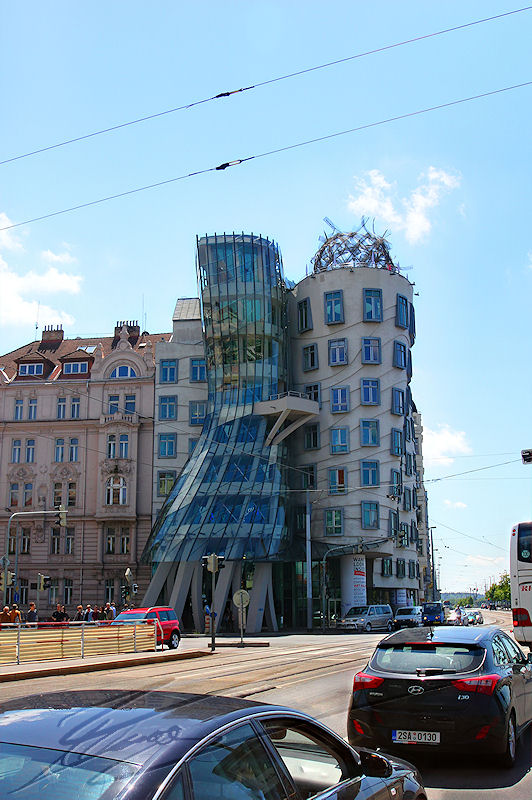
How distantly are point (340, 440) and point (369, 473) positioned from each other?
3.16m

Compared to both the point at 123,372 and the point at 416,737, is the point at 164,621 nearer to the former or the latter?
the point at 416,737

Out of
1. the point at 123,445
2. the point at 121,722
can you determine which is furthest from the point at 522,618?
the point at 123,445

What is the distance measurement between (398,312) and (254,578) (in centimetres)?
2273

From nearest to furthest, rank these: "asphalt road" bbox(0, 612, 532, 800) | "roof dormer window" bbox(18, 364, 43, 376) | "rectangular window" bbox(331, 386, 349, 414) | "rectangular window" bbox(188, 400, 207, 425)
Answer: "asphalt road" bbox(0, 612, 532, 800) → "rectangular window" bbox(331, 386, 349, 414) → "rectangular window" bbox(188, 400, 207, 425) → "roof dormer window" bbox(18, 364, 43, 376)

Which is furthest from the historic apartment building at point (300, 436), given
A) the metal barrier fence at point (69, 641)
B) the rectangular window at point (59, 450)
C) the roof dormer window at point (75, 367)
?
the metal barrier fence at point (69, 641)

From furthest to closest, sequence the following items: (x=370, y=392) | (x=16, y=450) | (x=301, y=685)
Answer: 1. (x=16, y=450)
2. (x=370, y=392)
3. (x=301, y=685)

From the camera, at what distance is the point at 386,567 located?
2290 inches

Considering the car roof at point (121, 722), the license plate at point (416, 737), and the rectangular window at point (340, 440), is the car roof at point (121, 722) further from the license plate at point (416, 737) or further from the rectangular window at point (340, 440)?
the rectangular window at point (340, 440)

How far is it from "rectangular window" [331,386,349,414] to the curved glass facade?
410cm

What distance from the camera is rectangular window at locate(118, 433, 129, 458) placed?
62.3 metres

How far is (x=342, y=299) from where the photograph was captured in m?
60.2

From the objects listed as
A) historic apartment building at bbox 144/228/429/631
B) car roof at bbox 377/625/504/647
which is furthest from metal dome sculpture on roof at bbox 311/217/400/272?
car roof at bbox 377/625/504/647

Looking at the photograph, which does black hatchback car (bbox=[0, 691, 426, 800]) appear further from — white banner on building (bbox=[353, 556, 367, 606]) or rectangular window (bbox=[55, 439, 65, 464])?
rectangular window (bbox=[55, 439, 65, 464])

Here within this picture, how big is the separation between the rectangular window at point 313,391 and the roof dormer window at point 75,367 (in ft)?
61.9
